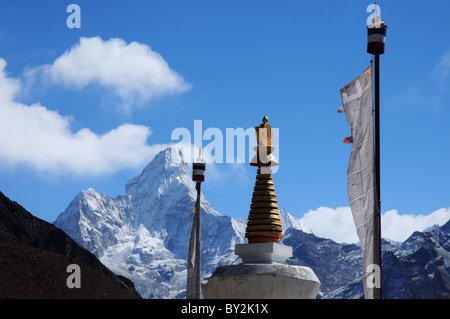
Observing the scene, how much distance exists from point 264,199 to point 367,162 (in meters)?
9.93

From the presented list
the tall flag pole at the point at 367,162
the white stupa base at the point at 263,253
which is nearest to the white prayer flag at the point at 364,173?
the tall flag pole at the point at 367,162

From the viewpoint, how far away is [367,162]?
81.3ft

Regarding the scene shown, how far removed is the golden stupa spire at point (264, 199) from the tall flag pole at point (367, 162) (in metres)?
8.85

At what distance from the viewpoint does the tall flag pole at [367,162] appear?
944 inches

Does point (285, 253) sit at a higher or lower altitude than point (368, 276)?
higher

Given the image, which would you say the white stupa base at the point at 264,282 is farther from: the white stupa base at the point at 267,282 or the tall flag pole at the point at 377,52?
the tall flag pole at the point at 377,52

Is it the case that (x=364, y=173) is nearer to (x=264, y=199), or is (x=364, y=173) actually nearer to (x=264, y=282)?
(x=264, y=282)

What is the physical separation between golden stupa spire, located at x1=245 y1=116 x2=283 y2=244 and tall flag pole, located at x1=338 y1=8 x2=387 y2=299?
885 cm

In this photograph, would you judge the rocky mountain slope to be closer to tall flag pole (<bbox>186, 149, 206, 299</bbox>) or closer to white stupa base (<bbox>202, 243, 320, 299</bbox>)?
tall flag pole (<bbox>186, 149, 206, 299</bbox>)
